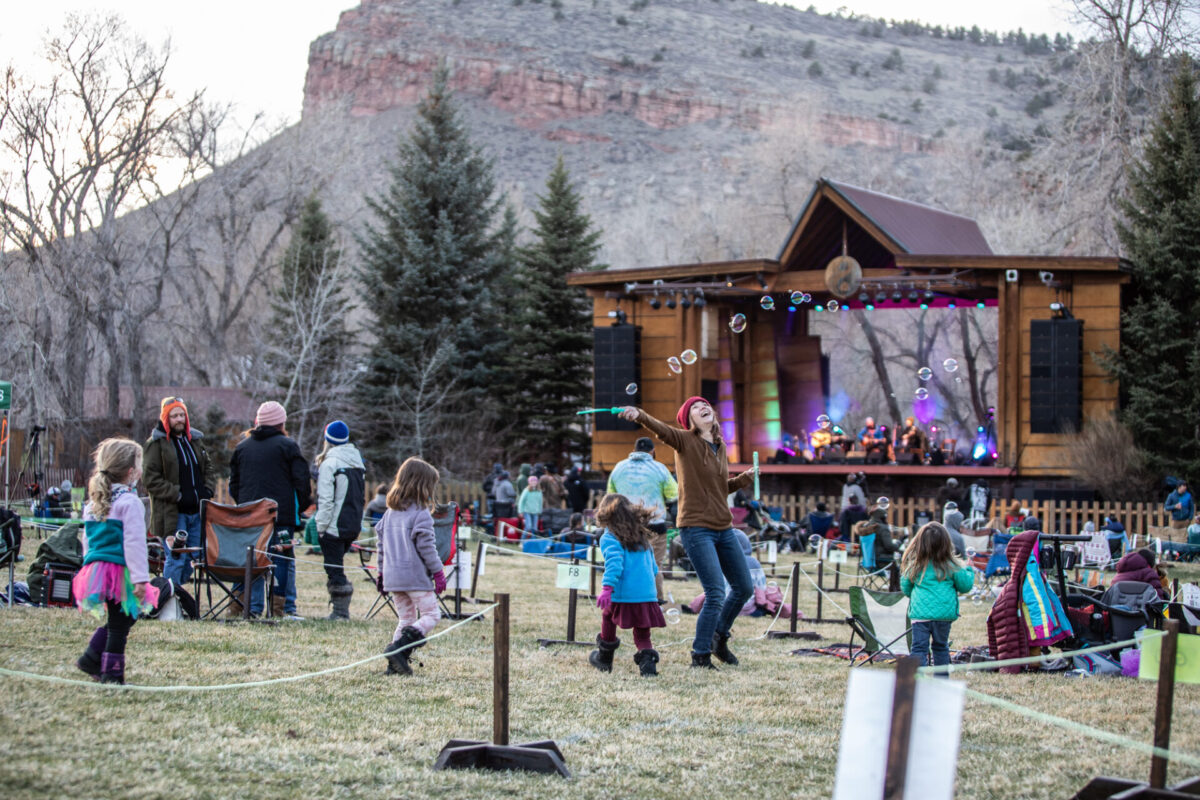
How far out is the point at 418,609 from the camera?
777 cm

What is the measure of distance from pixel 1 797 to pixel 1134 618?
6.98 meters

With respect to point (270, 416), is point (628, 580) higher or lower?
lower

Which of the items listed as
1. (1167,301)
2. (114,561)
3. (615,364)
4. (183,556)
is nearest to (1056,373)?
(1167,301)

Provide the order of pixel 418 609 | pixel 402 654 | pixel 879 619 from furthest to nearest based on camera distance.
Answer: pixel 879 619, pixel 418 609, pixel 402 654

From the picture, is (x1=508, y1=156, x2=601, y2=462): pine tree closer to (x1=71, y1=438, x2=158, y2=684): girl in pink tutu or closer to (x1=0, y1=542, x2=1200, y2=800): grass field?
(x1=0, y1=542, x2=1200, y2=800): grass field

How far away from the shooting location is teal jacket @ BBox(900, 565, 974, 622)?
26.1 ft

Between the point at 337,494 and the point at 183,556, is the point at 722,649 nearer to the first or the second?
the point at 337,494

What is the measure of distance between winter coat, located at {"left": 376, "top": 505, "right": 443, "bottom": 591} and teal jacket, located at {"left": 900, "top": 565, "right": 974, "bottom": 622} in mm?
2940

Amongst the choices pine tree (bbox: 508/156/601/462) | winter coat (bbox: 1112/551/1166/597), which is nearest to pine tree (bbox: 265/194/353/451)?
pine tree (bbox: 508/156/601/462)

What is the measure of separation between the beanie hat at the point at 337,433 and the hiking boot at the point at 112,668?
10.9 ft

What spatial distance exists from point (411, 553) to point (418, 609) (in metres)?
0.35

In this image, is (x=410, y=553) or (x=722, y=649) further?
(x=722, y=649)

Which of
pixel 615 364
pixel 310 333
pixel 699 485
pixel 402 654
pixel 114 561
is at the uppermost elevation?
pixel 310 333

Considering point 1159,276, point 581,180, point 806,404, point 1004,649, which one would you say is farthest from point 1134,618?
point 581,180
